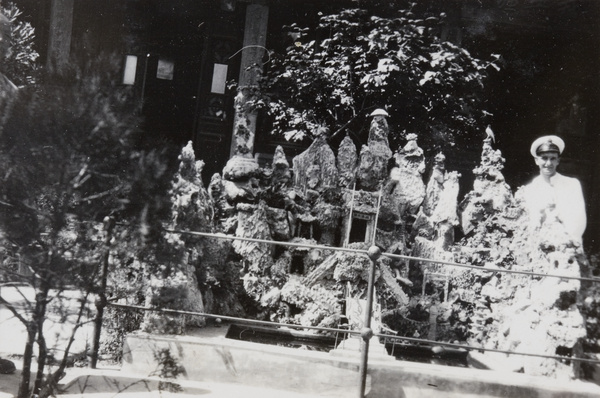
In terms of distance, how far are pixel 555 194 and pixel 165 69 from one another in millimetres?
8448

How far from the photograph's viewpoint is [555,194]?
544cm

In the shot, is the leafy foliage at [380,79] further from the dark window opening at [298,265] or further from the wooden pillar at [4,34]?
the wooden pillar at [4,34]

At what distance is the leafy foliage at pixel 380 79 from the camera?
8367mm

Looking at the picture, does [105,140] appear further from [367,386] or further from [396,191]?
[396,191]

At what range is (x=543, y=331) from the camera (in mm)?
4688

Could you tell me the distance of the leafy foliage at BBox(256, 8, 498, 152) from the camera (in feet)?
27.5

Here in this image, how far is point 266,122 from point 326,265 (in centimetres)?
567

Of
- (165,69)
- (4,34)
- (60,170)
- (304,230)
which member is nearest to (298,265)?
(304,230)

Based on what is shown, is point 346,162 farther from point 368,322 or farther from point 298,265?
point 368,322

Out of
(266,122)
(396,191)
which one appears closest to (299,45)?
Result: (266,122)

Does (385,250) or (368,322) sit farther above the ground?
(385,250)

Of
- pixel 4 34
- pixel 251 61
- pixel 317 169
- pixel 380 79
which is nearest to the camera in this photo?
pixel 4 34

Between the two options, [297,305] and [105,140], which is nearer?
[105,140]

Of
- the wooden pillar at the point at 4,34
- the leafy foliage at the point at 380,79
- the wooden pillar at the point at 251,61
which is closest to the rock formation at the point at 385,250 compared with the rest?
the leafy foliage at the point at 380,79
